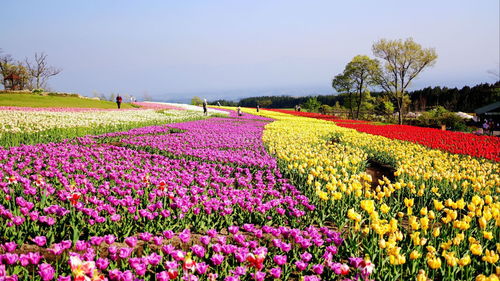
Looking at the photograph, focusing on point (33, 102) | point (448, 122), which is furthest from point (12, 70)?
point (448, 122)

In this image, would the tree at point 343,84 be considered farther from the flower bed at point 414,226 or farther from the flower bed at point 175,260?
the flower bed at point 175,260

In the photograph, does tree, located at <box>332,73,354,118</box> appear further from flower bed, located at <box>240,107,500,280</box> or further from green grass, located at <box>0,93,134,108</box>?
flower bed, located at <box>240,107,500,280</box>

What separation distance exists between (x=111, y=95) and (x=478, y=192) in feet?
268

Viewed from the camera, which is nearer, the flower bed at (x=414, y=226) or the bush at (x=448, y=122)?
the flower bed at (x=414, y=226)

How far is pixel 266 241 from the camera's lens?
15.1ft

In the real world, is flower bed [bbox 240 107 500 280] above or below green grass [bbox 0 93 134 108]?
below

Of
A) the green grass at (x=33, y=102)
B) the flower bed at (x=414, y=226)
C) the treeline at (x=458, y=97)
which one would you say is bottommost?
the flower bed at (x=414, y=226)

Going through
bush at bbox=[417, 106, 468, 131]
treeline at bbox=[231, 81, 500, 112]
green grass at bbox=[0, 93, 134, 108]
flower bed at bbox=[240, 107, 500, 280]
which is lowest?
flower bed at bbox=[240, 107, 500, 280]

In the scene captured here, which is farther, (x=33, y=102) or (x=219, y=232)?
(x=33, y=102)

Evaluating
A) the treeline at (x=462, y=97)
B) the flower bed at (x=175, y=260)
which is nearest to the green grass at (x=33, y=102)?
the flower bed at (x=175, y=260)

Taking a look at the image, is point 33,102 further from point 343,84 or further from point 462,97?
point 462,97

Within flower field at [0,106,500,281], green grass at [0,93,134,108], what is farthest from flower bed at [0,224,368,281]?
green grass at [0,93,134,108]

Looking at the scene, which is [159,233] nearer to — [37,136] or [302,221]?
[302,221]

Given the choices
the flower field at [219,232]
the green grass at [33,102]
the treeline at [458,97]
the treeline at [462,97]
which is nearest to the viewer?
the flower field at [219,232]
